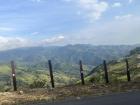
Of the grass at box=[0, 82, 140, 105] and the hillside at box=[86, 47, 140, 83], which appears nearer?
the grass at box=[0, 82, 140, 105]

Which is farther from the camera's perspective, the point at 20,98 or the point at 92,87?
the point at 92,87

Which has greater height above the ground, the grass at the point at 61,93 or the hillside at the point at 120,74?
the hillside at the point at 120,74

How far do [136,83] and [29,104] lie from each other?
9327 millimetres

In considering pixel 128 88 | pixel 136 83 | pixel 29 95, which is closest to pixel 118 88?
pixel 128 88

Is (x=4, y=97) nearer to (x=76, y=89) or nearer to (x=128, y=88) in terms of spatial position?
(x=76, y=89)

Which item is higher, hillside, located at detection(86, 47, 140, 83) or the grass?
hillside, located at detection(86, 47, 140, 83)

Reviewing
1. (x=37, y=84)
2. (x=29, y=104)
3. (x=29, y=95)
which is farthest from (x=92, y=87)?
(x=37, y=84)

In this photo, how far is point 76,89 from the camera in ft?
89.7

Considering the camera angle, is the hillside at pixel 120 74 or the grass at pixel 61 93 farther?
the hillside at pixel 120 74

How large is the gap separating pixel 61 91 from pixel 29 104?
499 centimetres

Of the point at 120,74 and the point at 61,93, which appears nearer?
the point at 61,93

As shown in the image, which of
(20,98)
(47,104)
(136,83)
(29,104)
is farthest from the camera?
(136,83)

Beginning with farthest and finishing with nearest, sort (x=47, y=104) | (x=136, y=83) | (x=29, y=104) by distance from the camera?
1. (x=136, y=83)
2. (x=29, y=104)
3. (x=47, y=104)

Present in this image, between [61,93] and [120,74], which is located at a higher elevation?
[120,74]
